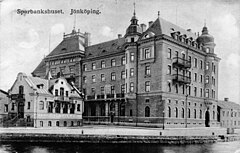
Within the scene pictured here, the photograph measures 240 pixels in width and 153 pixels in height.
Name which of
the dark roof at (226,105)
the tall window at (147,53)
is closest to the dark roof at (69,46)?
the tall window at (147,53)

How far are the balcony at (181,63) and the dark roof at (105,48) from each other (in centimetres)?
590

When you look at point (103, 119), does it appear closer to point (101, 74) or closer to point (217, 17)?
point (101, 74)

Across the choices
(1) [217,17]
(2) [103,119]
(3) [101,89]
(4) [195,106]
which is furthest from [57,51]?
(1) [217,17]

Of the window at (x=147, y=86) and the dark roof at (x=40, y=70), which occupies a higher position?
the dark roof at (x=40, y=70)

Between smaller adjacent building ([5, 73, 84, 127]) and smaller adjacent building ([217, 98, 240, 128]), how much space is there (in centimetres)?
1822

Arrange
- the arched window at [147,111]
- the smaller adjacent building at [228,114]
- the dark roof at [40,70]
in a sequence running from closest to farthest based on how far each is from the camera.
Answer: the arched window at [147,111] < the smaller adjacent building at [228,114] < the dark roof at [40,70]

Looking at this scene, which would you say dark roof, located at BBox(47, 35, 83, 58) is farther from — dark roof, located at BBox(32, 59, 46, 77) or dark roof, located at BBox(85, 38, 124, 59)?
dark roof, located at BBox(32, 59, 46, 77)

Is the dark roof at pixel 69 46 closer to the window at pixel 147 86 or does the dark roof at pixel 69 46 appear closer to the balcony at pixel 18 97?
the window at pixel 147 86

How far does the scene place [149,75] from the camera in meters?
24.2

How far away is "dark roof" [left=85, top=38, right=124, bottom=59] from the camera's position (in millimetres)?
28747

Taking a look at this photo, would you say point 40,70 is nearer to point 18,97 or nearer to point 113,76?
point 113,76

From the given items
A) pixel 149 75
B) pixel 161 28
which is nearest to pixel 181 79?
pixel 149 75

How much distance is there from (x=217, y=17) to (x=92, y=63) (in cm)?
1966

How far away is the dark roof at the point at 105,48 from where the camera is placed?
94.3 ft
